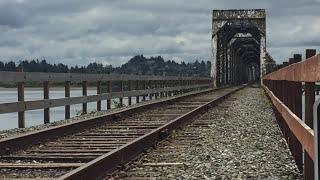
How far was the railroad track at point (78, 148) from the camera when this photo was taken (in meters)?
6.55

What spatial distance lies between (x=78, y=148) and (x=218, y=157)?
2.09 metres

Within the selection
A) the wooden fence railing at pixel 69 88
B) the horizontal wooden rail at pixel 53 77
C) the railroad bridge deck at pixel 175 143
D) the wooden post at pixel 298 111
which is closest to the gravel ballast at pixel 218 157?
the railroad bridge deck at pixel 175 143

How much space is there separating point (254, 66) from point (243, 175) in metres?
145

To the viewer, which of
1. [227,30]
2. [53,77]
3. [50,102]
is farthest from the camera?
[227,30]

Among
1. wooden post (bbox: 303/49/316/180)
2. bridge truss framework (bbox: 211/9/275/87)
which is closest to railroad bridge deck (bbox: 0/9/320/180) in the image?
wooden post (bbox: 303/49/316/180)

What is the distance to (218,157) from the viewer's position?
8094 mm

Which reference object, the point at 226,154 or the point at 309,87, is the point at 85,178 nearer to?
the point at 309,87

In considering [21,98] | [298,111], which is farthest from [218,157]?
[21,98]

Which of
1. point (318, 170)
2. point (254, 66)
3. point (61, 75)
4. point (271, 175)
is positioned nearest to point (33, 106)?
point (61, 75)

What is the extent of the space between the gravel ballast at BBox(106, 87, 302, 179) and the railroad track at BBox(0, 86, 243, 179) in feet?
0.66

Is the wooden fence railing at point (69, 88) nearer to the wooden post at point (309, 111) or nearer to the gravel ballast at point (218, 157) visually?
the gravel ballast at point (218, 157)

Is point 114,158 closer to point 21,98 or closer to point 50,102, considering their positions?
point 21,98

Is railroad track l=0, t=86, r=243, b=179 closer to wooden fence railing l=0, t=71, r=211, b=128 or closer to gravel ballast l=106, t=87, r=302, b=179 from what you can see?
gravel ballast l=106, t=87, r=302, b=179

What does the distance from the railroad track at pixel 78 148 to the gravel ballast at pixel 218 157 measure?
0.66ft
